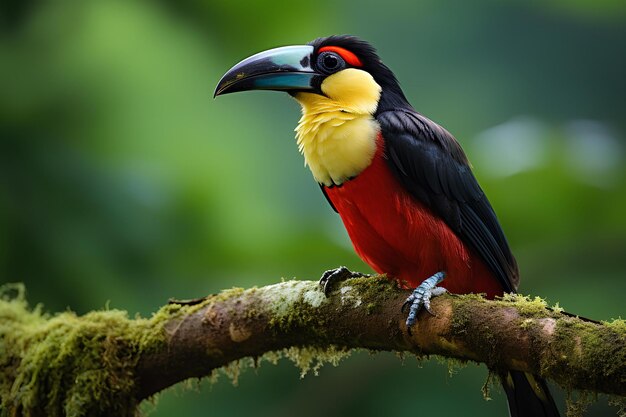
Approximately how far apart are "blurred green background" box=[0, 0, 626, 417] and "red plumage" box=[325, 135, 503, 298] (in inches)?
54.2

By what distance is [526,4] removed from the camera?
18.4ft

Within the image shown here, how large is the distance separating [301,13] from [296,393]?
237cm

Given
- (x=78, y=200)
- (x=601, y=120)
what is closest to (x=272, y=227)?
(x=78, y=200)

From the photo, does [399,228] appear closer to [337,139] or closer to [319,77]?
[337,139]

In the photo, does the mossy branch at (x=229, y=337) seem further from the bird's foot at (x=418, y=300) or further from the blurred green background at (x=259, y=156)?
the blurred green background at (x=259, y=156)

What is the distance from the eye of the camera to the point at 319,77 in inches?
128

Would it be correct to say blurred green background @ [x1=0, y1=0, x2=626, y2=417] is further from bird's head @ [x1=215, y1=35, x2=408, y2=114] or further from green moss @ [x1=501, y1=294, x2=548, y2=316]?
green moss @ [x1=501, y1=294, x2=548, y2=316]

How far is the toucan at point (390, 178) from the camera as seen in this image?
9.65 ft

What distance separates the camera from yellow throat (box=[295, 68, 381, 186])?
2.96 m

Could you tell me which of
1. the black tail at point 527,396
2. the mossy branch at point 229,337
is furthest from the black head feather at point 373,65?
the black tail at point 527,396

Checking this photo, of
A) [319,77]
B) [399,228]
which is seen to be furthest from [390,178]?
[319,77]

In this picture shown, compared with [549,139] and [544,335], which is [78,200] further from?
[544,335]

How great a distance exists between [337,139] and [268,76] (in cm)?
44

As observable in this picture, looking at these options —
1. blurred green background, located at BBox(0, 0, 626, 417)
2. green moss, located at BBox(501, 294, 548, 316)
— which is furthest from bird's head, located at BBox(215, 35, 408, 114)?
blurred green background, located at BBox(0, 0, 626, 417)
